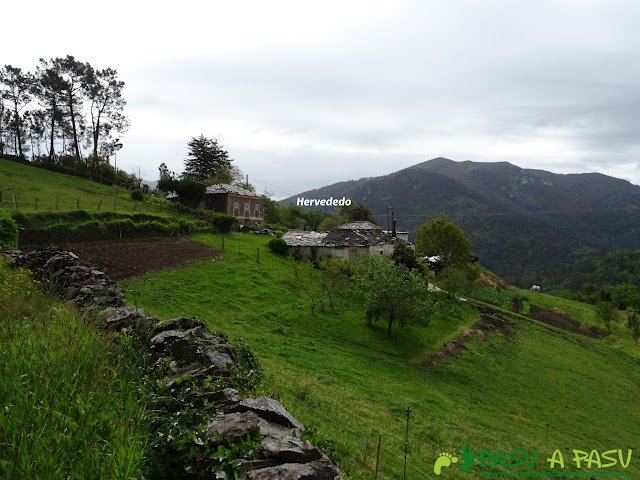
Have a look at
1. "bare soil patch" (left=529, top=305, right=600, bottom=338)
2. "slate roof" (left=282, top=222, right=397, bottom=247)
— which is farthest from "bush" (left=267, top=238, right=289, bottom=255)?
"bare soil patch" (left=529, top=305, right=600, bottom=338)

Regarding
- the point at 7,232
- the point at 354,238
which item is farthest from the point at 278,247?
the point at 7,232

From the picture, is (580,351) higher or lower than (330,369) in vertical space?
lower

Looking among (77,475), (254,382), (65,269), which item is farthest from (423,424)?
(65,269)

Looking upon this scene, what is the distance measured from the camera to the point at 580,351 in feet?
133

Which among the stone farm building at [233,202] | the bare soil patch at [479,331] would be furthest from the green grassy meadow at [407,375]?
the stone farm building at [233,202]

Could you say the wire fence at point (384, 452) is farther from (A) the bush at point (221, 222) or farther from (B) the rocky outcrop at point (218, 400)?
(A) the bush at point (221, 222)

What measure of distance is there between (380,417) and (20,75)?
85.0 metres

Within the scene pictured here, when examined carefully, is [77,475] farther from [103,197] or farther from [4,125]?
[4,125]

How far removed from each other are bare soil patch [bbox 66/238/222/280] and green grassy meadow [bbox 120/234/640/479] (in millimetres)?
1395

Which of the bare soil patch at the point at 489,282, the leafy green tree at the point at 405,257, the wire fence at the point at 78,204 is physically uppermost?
the wire fence at the point at 78,204

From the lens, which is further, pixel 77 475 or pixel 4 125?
pixel 4 125

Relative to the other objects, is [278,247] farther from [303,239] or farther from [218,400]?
[218,400]

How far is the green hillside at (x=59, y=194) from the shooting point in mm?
38906

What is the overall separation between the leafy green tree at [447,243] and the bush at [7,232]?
55.9 metres
